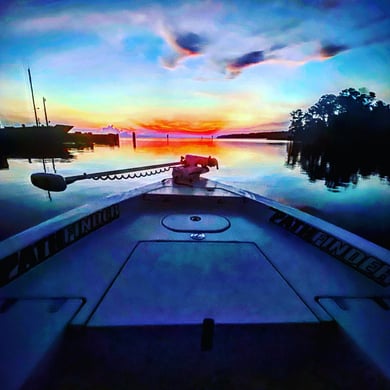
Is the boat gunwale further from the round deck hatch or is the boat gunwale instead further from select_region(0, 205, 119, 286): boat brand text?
the round deck hatch

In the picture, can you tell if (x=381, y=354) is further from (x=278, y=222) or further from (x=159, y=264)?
(x=278, y=222)

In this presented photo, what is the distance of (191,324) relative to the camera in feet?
4.75

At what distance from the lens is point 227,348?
1466mm

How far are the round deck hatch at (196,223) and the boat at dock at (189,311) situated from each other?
12.4 inches

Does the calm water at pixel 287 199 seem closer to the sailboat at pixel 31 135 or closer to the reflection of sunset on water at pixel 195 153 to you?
the reflection of sunset on water at pixel 195 153

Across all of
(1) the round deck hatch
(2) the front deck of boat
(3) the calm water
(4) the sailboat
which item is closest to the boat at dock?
(2) the front deck of boat

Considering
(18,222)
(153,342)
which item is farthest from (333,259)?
(18,222)

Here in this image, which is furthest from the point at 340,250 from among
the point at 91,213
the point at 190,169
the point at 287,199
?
the point at 287,199

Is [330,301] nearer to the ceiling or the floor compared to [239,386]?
nearer to the ceiling

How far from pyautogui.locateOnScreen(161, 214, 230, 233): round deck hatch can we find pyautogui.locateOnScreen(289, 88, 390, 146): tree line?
227 feet

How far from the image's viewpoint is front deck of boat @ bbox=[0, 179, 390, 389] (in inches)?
52.7

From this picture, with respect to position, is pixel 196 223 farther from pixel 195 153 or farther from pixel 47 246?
pixel 195 153

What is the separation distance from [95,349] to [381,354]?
69.7 inches

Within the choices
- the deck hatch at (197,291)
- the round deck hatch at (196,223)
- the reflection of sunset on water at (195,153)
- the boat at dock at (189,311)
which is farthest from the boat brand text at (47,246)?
the reflection of sunset on water at (195,153)
